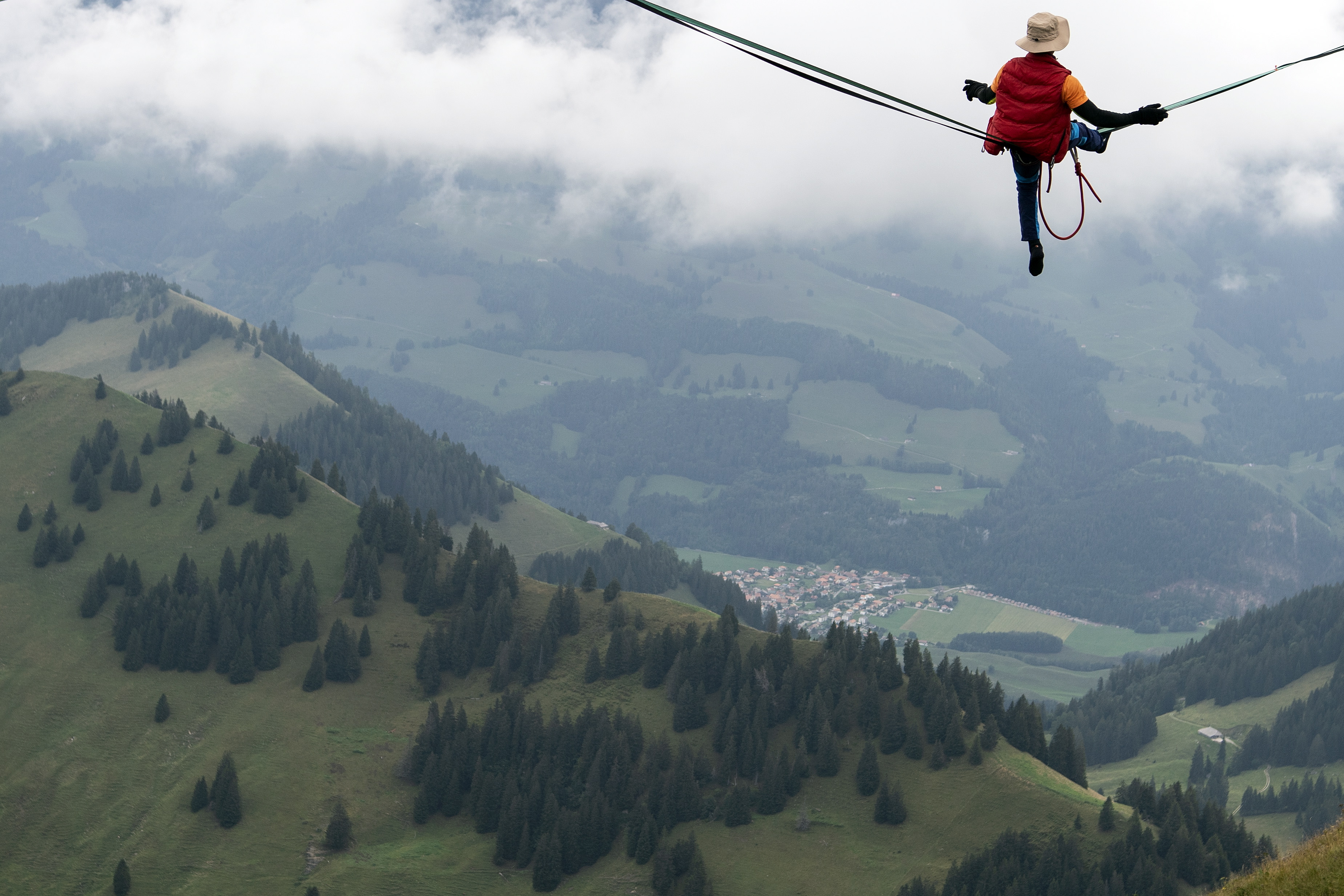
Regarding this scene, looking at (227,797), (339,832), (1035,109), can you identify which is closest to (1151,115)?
(1035,109)

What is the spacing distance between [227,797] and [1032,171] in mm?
184354

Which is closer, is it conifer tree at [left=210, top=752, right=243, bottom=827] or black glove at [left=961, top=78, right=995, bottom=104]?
black glove at [left=961, top=78, right=995, bottom=104]

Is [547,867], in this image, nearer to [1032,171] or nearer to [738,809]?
[738,809]

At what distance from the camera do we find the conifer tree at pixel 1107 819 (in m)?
167

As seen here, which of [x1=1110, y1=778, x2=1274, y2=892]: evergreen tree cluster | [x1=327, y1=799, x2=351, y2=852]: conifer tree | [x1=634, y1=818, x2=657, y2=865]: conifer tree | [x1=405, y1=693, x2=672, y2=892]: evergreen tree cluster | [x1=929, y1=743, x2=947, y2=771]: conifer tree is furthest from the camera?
[x1=929, y1=743, x2=947, y2=771]: conifer tree

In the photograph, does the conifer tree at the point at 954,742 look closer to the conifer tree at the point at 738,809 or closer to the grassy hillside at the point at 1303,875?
the conifer tree at the point at 738,809

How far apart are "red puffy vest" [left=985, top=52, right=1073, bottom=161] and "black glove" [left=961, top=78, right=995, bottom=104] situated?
4.38 ft

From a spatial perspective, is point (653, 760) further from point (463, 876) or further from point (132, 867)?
point (132, 867)

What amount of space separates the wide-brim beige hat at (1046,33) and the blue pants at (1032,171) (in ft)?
6.25

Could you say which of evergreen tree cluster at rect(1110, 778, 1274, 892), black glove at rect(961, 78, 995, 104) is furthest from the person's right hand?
evergreen tree cluster at rect(1110, 778, 1274, 892)

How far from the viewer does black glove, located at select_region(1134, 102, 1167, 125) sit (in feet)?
98.2

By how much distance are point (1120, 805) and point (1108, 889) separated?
73.0ft

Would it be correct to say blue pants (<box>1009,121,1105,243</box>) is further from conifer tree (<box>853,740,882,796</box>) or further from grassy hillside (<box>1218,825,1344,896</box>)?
conifer tree (<box>853,740,882,796</box>)

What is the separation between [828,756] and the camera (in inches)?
7687
